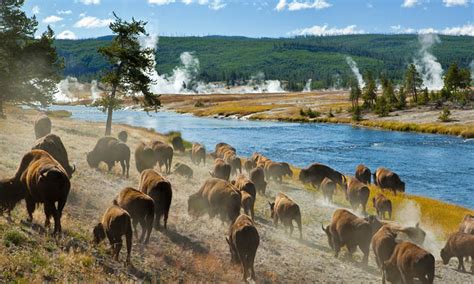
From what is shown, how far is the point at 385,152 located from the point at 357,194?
1205 inches

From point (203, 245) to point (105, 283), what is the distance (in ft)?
15.7

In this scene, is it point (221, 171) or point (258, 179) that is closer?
point (221, 171)

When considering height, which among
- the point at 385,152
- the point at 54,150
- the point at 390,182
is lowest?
the point at 385,152

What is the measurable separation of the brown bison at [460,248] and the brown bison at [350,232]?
2831 mm

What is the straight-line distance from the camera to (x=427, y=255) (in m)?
11.8

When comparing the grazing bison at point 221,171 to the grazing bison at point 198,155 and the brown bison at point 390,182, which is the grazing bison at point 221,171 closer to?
the grazing bison at point 198,155

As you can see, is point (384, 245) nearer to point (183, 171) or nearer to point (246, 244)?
point (246, 244)

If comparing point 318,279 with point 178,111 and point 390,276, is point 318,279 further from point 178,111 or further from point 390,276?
point 178,111

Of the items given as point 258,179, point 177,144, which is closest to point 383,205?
point 258,179

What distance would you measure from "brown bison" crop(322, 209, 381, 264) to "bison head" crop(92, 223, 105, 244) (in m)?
7.63

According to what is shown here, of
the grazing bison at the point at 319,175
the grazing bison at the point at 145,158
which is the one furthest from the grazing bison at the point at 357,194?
the grazing bison at the point at 145,158

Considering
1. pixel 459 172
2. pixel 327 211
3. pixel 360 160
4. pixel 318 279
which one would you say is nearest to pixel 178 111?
pixel 360 160

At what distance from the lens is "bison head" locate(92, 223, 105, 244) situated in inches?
433

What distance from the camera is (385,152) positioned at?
5216 centimetres
